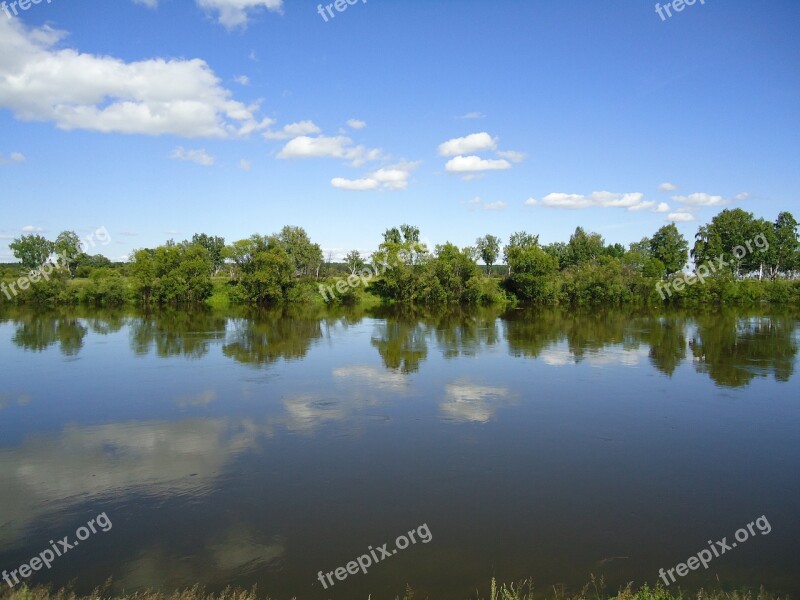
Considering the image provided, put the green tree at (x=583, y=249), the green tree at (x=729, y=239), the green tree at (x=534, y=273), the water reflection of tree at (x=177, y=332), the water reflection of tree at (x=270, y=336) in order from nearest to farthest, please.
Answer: the water reflection of tree at (x=270, y=336) → the water reflection of tree at (x=177, y=332) → the green tree at (x=534, y=273) → the green tree at (x=729, y=239) → the green tree at (x=583, y=249)

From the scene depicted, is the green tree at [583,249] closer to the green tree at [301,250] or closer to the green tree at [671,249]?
the green tree at [671,249]

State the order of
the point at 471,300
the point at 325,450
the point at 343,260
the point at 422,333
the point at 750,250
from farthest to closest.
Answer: the point at 343,260 → the point at 750,250 → the point at 471,300 → the point at 422,333 → the point at 325,450

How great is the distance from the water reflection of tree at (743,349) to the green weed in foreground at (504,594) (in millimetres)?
14060

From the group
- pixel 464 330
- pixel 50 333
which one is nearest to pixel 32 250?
pixel 50 333

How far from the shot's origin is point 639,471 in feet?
37.2

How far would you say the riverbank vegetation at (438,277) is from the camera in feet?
177

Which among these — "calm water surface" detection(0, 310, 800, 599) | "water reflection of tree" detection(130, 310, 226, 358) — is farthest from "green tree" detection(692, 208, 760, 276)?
"water reflection of tree" detection(130, 310, 226, 358)

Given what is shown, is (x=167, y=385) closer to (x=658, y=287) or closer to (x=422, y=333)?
(x=422, y=333)

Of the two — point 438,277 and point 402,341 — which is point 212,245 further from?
point 402,341

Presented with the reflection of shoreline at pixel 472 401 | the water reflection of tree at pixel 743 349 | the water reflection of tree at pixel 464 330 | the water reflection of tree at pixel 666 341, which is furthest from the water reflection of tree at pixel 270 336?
the water reflection of tree at pixel 743 349

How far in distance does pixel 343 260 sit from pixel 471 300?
21569mm

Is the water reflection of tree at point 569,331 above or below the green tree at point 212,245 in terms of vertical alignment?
below

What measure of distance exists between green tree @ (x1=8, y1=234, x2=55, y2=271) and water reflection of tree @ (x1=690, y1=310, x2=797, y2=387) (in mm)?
74486

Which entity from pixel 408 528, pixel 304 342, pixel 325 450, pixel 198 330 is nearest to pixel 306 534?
pixel 408 528
